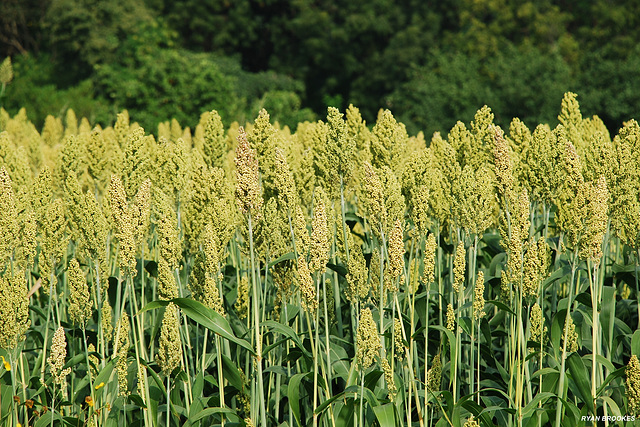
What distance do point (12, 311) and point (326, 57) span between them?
44044 millimetres

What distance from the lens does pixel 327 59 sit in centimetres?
4659

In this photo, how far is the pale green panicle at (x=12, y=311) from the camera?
3.92 meters

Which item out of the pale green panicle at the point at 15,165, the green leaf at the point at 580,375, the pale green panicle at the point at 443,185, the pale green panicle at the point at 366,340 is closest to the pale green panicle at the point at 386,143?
→ the pale green panicle at the point at 443,185

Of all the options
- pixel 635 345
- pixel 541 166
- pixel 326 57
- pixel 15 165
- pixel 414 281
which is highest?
pixel 326 57

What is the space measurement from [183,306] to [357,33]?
44761mm

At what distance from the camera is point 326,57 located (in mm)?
46594

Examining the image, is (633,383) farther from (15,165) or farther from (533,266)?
(15,165)

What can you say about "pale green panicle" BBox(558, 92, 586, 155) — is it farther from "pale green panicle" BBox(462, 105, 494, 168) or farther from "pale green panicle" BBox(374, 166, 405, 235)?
"pale green panicle" BBox(374, 166, 405, 235)

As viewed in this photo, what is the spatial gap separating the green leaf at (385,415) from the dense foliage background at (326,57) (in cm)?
1988

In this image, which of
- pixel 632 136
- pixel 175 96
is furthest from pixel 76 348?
pixel 175 96

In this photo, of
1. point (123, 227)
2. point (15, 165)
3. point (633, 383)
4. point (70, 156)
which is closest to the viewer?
point (633, 383)

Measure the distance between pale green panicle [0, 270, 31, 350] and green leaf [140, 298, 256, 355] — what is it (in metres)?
0.88

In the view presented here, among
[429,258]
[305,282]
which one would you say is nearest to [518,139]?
[429,258]

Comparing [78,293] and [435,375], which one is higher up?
[78,293]
